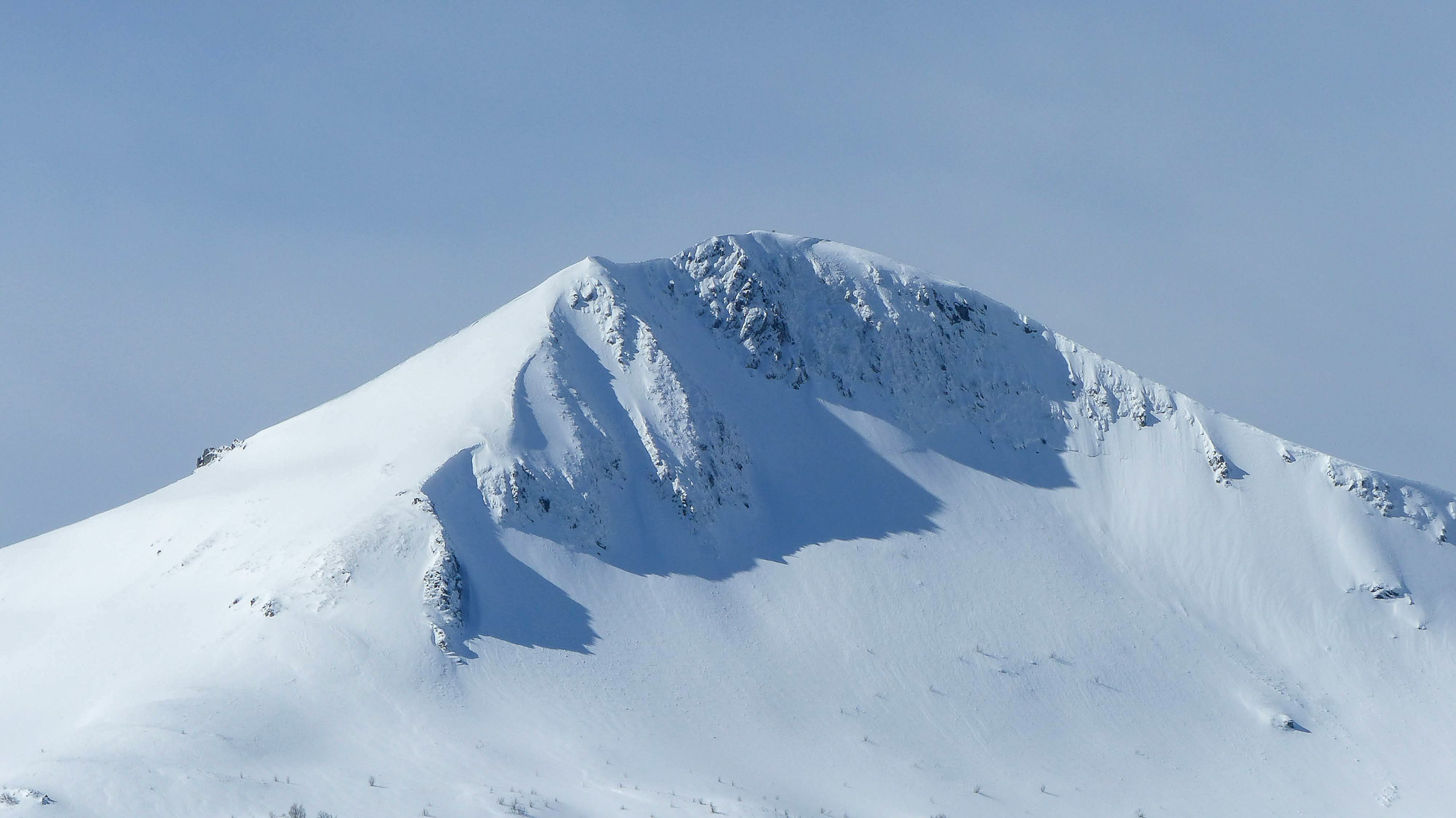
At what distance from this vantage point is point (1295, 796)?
57.7 metres

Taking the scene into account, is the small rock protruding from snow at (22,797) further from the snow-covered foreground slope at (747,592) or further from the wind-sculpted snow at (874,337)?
the wind-sculpted snow at (874,337)

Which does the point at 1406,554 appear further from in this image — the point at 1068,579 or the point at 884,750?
the point at 884,750

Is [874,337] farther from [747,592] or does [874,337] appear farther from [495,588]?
[495,588]

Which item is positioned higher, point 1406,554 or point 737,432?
point 1406,554

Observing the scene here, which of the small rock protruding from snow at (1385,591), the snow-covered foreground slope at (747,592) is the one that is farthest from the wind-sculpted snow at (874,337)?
the small rock protruding from snow at (1385,591)

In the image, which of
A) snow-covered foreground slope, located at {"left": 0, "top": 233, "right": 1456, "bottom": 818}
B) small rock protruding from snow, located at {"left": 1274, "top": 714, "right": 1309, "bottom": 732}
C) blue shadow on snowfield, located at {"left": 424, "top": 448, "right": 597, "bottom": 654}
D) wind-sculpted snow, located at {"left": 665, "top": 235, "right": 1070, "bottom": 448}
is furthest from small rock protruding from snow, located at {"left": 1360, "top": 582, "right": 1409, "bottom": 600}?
blue shadow on snowfield, located at {"left": 424, "top": 448, "right": 597, "bottom": 654}

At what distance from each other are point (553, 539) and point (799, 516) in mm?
14025

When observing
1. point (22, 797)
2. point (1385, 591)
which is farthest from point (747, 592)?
point (1385, 591)

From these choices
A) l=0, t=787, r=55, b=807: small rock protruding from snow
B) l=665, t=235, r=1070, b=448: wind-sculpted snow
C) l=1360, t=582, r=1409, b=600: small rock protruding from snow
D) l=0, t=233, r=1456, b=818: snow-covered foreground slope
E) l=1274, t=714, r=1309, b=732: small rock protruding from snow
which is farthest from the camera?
l=665, t=235, r=1070, b=448: wind-sculpted snow

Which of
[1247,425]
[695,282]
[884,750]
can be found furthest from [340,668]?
[1247,425]

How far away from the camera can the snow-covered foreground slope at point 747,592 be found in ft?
167

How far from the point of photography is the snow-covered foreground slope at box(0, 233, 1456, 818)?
167 feet

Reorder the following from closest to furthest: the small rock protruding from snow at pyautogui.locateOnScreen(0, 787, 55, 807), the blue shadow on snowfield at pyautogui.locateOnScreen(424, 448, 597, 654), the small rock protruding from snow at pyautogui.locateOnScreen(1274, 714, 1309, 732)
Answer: the small rock protruding from snow at pyautogui.locateOnScreen(0, 787, 55, 807) → the blue shadow on snowfield at pyautogui.locateOnScreen(424, 448, 597, 654) → the small rock protruding from snow at pyautogui.locateOnScreen(1274, 714, 1309, 732)

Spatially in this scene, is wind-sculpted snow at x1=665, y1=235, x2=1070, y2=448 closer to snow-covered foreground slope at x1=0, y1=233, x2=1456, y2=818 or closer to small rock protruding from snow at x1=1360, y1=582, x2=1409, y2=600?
snow-covered foreground slope at x1=0, y1=233, x2=1456, y2=818
